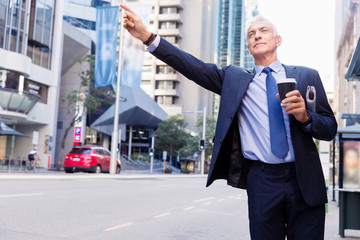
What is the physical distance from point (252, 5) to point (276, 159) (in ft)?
526

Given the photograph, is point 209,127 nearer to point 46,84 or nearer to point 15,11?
point 46,84

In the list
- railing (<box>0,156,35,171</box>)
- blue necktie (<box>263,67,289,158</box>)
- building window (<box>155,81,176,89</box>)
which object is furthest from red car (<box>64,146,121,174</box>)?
building window (<box>155,81,176,89</box>)

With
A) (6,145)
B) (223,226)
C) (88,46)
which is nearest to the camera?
(223,226)

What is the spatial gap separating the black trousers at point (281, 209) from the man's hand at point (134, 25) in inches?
40.4

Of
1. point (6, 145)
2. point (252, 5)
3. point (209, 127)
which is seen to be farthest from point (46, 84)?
point (252, 5)

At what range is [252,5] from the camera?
513 feet

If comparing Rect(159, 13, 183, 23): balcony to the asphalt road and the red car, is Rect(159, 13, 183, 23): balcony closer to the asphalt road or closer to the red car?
the red car

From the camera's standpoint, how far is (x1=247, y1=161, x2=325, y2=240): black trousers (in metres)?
2.54

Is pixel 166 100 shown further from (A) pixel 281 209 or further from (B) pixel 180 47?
(A) pixel 281 209

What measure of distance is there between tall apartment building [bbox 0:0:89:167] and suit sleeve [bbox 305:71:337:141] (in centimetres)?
3374

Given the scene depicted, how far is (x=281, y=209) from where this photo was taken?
2584mm

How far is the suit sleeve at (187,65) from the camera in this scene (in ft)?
9.17

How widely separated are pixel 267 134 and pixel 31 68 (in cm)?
3936

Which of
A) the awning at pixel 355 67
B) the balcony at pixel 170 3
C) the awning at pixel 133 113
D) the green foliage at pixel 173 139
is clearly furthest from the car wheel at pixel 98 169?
the balcony at pixel 170 3
